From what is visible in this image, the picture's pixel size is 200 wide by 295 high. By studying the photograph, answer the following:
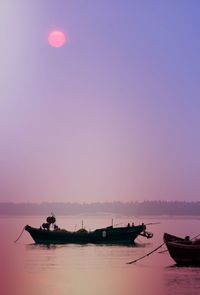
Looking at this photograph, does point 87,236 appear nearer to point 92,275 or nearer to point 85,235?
point 85,235

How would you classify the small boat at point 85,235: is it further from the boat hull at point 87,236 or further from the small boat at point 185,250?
the small boat at point 185,250

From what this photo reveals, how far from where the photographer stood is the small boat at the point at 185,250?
35344 millimetres

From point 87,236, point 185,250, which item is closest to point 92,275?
point 185,250

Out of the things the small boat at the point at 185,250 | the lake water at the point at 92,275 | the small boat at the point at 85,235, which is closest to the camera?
the lake water at the point at 92,275

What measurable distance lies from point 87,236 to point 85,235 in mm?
222

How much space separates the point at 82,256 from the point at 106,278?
1650cm

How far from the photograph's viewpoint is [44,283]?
3100 cm

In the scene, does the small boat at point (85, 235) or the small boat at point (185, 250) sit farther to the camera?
the small boat at point (85, 235)

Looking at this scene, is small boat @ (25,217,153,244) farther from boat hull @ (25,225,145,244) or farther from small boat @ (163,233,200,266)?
small boat @ (163,233,200,266)

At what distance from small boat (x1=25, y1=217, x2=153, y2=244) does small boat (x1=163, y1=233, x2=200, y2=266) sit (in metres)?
18.1

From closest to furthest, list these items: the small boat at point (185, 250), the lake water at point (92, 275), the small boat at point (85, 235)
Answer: the lake water at point (92, 275) → the small boat at point (185, 250) → the small boat at point (85, 235)

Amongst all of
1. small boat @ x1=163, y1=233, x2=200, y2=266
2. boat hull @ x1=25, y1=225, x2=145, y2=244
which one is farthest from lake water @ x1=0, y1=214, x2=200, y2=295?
boat hull @ x1=25, y1=225, x2=145, y2=244

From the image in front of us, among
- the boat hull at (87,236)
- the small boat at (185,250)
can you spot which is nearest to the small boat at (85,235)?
the boat hull at (87,236)

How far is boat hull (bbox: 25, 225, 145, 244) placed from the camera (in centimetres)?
5522
